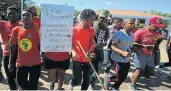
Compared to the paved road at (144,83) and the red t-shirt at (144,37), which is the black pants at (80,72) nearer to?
the paved road at (144,83)

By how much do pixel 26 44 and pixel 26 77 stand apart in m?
0.57

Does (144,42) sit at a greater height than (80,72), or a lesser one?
greater

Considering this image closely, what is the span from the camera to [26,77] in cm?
477

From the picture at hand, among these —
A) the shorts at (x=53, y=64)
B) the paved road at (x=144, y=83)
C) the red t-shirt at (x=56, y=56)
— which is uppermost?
the red t-shirt at (x=56, y=56)

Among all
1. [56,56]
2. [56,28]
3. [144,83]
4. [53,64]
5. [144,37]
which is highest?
[56,28]

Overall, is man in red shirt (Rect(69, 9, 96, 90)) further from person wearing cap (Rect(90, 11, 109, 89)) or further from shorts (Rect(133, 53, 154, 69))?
shorts (Rect(133, 53, 154, 69))

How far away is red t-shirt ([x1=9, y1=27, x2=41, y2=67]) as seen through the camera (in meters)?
4.56

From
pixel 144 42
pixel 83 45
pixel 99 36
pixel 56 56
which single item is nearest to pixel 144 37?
pixel 144 42

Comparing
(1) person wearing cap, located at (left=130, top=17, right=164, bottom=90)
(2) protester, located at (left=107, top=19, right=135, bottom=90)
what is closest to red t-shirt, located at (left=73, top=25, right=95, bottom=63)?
(2) protester, located at (left=107, top=19, right=135, bottom=90)

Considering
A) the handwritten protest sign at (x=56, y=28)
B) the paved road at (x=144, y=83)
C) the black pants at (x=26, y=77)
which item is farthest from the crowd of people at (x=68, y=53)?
the paved road at (x=144, y=83)

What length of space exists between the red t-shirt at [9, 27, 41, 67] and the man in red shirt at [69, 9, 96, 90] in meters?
0.71

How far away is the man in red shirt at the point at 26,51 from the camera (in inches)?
179

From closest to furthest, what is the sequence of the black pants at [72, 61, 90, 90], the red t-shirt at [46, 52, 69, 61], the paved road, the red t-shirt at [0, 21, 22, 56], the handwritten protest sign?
the handwritten protest sign < the black pants at [72, 61, 90, 90] < the red t-shirt at [46, 52, 69, 61] < the red t-shirt at [0, 21, 22, 56] < the paved road

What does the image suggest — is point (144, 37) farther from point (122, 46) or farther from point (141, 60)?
point (122, 46)
